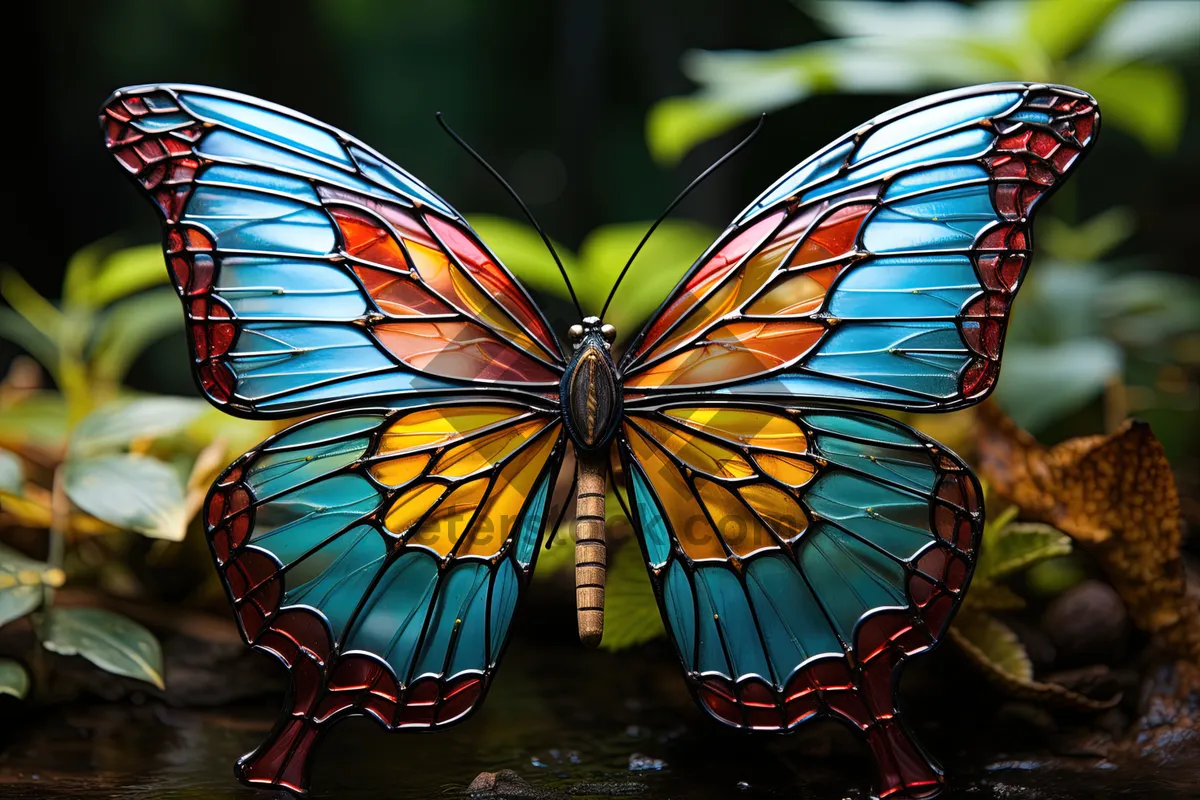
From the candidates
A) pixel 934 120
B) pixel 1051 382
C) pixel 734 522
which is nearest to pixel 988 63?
pixel 1051 382

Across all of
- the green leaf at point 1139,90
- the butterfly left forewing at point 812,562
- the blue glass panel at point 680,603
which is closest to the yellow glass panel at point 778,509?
the butterfly left forewing at point 812,562

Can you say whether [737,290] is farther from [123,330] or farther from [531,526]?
[123,330]

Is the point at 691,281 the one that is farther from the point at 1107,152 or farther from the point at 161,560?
the point at 1107,152

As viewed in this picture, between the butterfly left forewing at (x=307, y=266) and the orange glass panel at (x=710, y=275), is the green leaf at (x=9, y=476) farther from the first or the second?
the orange glass panel at (x=710, y=275)

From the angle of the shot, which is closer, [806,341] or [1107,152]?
[806,341]

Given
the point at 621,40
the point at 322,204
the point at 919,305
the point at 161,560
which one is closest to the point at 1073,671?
the point at 919,305
